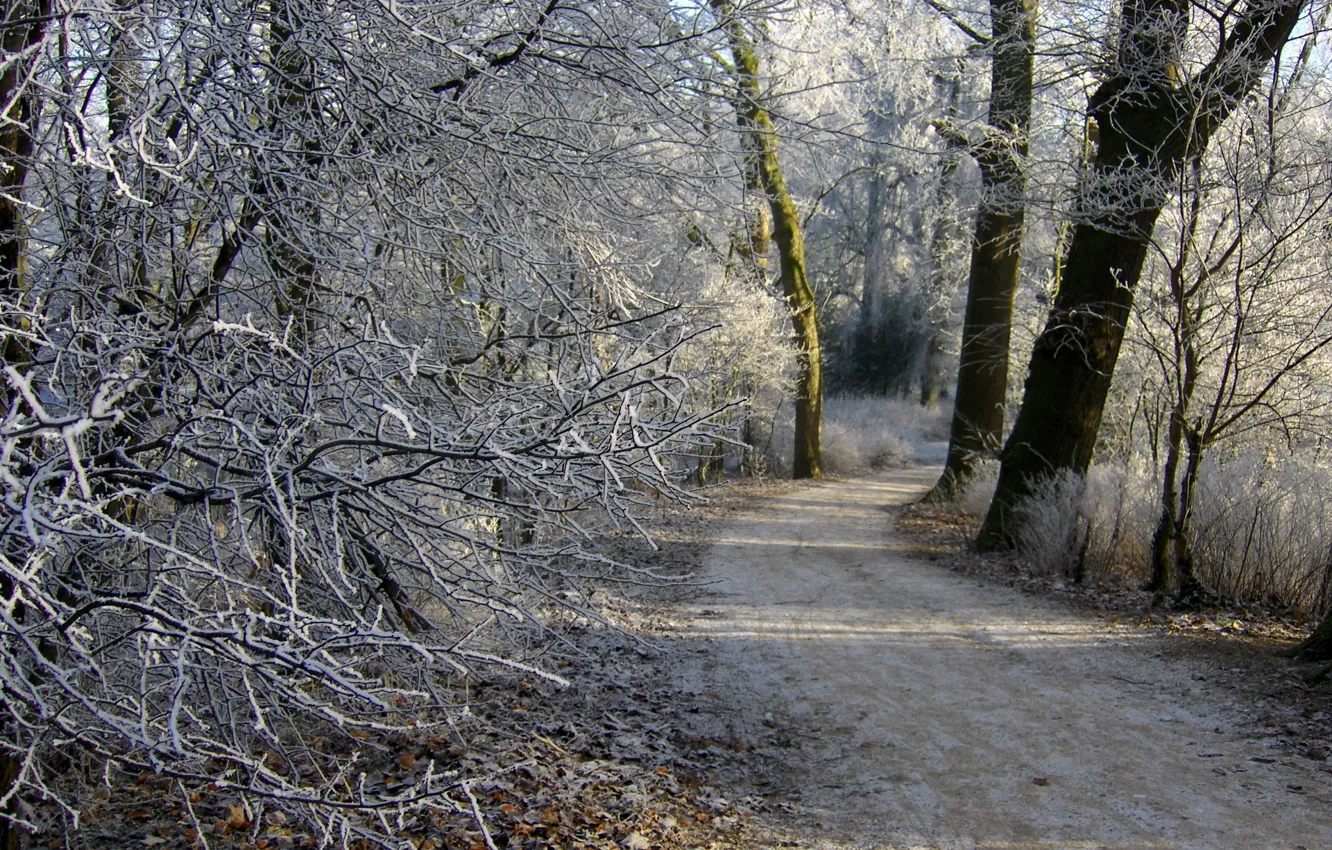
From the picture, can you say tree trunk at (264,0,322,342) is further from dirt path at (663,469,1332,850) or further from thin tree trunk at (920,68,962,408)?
thin tree trunk at (920,68,962,408)

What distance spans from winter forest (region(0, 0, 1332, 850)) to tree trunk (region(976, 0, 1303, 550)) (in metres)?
0.04

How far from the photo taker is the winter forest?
102 inches

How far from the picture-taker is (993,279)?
14594 millimetres

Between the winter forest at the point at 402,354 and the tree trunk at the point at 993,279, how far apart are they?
59.6 inches

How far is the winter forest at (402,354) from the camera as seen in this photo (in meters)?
2.59

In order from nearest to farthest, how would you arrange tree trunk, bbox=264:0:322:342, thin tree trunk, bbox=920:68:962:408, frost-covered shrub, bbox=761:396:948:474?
tree trunk, bbox=264:0:322:342, frost-covered shrub, bbox=761:396:948:474, thin tree trunk, bbox=920:68:962:408

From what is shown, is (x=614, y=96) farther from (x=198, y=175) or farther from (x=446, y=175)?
(x=198, y=175)

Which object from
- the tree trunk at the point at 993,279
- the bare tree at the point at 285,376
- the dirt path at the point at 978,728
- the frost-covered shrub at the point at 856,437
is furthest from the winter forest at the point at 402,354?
the frost-covered shrub at the point at 856,437

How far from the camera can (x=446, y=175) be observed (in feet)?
14.5

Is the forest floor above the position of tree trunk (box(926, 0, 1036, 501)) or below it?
below

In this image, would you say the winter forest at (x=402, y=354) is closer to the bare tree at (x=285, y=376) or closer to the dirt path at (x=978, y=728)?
the bare tree at (x=285, y=376)

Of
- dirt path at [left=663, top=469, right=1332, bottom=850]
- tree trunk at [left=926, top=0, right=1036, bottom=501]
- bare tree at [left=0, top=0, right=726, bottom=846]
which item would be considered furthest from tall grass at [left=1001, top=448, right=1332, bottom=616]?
bare tree at [left=0, top=0, right=726, bottom=846]

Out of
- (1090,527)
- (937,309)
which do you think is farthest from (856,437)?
(1090,527)

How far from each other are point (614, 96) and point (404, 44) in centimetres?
111
